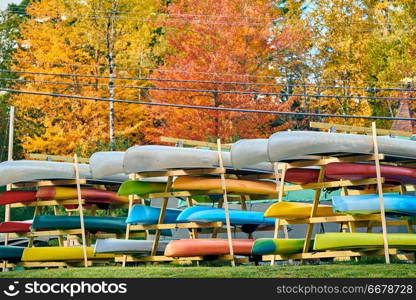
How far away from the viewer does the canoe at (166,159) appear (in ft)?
58.6

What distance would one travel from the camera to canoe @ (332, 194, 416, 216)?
15828mm

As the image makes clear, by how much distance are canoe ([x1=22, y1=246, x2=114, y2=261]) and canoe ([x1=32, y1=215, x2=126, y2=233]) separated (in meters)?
0.82

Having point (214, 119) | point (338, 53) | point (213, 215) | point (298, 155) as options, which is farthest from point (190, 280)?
point (338, 53)

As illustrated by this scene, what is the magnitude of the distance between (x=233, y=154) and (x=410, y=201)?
356 centimetres

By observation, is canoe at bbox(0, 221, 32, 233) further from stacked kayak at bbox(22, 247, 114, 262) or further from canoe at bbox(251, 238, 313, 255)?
canoe at bbox(251, 238, 313, 255)

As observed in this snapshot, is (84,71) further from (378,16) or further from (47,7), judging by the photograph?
(378,16)

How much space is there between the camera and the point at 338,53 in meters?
42.7

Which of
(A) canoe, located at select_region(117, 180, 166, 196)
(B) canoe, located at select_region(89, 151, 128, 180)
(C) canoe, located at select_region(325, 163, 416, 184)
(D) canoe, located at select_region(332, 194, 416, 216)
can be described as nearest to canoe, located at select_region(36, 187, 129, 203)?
(B) canoe, located at select_region(89, 151, 128, 180)
